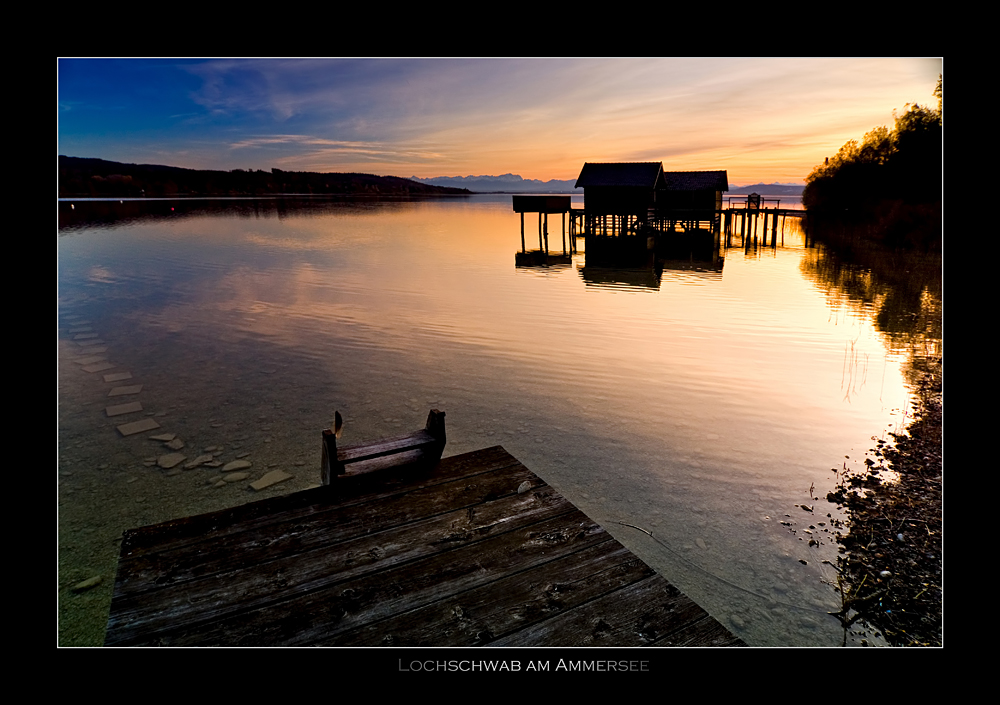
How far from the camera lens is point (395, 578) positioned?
3.32 meters

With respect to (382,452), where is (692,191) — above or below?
above

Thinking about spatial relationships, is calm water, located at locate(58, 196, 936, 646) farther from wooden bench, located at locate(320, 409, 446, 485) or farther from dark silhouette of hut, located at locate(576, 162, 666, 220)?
dark silhouette of hut, located at locate(576, 162, 666, 220)

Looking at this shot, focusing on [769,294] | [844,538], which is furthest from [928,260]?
[844,538]

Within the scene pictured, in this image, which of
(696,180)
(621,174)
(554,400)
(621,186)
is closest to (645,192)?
(621,186)

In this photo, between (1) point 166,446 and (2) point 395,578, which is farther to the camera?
(1) point 166,446

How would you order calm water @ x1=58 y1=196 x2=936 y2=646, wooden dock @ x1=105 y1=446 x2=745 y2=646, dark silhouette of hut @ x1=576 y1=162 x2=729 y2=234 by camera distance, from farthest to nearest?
dark silhouette of hut @ x1=576 y1=162 x2=729 y2=234, calm water @ x1=58 y1=196 x2=936 y2=646, wooden dock @ x1=105 y1=446 x2=745 y2=646

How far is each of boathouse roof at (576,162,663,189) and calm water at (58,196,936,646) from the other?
878 inches

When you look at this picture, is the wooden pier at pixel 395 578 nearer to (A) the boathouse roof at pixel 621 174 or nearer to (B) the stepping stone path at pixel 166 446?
(B) the stepping stone path at pixel 166 446

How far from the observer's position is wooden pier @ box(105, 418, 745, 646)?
2898 millimetres

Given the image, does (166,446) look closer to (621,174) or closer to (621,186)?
(621,186)

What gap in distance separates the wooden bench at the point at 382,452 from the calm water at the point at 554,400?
199 centimetres

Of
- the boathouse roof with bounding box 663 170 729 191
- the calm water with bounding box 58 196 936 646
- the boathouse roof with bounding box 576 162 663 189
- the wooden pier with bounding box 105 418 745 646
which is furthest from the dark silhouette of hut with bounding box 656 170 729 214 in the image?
the wooden pier with bounding box 105 418 745 646

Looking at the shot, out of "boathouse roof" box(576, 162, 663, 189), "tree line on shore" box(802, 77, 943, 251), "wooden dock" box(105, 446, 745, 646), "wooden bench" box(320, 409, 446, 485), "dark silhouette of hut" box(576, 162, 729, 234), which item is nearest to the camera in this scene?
"wooden dock" box(105, 446, 745, 646)
